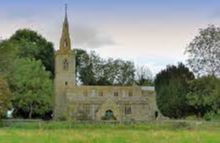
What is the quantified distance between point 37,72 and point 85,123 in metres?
31.5

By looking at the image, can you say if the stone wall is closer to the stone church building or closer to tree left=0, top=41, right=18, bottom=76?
the stone church building

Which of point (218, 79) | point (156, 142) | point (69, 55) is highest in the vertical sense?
point (69, 55)

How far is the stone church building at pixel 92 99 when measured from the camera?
98.9 meters

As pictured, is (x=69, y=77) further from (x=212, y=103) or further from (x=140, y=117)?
(x=212, y=103)

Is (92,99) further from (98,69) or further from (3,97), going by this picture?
(3,97)

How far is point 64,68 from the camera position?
106 m

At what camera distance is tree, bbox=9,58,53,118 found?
8350 centimetres

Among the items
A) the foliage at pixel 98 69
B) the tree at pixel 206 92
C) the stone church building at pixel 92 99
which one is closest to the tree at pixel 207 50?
the tree at pixel 206 92

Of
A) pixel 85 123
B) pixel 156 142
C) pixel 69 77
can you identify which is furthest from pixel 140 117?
pixel 156 142

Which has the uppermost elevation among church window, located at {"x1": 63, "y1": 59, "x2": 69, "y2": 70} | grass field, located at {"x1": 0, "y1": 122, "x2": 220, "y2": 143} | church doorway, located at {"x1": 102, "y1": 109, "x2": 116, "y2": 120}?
church window, located at {"x1": 63, "y1": 59, "x2": 69, "y2": 70}

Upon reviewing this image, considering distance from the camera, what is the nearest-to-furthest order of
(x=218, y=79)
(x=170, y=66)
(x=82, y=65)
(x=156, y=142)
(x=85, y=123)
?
1. (x=156, y=142)
2. (x=85, y=123)
3. (x=218, y=79)
4. (x=170, y=66)
5. (x=82, y=65)

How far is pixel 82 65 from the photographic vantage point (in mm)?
128875

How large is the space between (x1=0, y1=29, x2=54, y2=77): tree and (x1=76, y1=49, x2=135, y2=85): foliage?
629 inches

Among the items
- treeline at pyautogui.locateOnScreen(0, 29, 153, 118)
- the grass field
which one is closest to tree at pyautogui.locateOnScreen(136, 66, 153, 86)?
treeline at pyautogui.locateOnScreen(0, 29, 153, 118)
